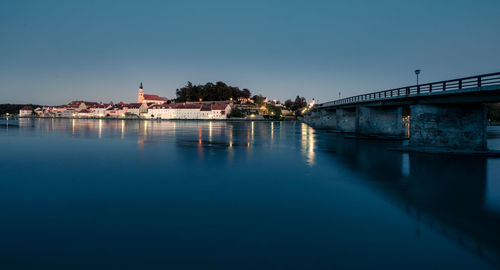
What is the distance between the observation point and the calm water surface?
6195 mm

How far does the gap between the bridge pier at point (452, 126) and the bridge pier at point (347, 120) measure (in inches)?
938

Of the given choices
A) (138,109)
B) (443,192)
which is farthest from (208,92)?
(443,192)

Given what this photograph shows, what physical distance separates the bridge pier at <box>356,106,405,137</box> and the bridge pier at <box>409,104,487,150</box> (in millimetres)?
13955

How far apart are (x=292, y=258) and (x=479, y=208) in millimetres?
7509

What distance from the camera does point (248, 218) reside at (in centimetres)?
874

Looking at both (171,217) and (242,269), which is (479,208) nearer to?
(242,269)

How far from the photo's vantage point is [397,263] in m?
6.06

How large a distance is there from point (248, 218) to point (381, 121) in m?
32.9

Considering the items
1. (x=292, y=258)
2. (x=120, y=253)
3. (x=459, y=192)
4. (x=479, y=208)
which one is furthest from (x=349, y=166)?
(x=120, y=253)

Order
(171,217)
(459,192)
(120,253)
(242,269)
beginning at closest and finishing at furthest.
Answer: (242,269) < (120,253) < (171,217) < (459,192)

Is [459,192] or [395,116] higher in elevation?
[395,116]

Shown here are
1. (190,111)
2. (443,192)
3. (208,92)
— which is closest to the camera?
(443,192)

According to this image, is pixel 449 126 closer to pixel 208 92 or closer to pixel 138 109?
pixel 208 92

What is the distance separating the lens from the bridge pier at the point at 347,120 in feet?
156
